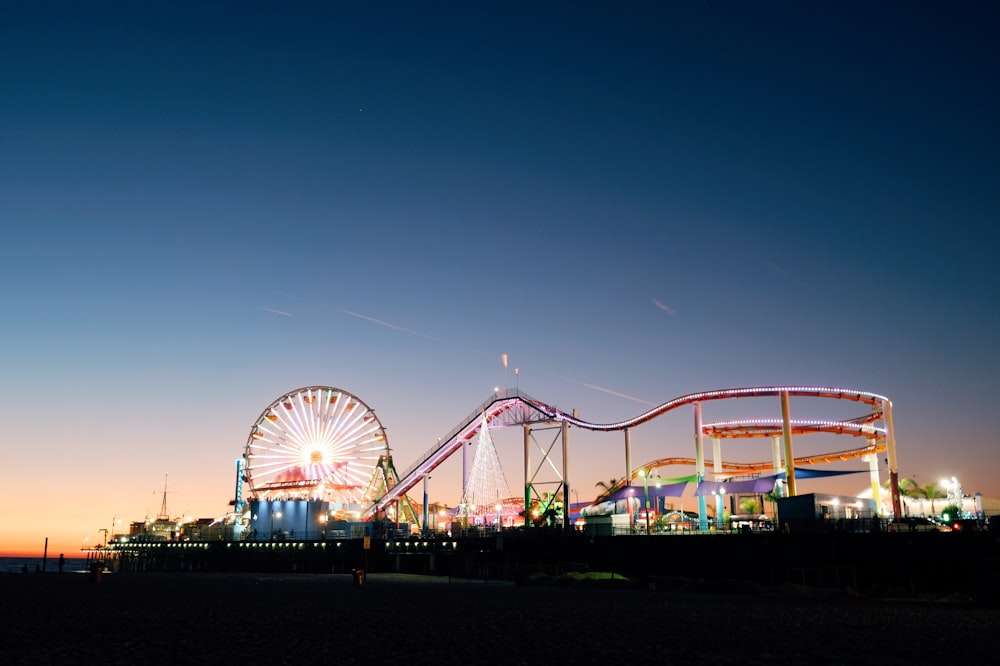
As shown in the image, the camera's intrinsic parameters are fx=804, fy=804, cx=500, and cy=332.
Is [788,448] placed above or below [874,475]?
above

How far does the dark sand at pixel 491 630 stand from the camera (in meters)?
14.2

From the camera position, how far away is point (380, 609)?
2458cm

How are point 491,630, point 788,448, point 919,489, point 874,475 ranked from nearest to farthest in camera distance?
point 491,630 < point 788,448 < point 874,475 < point 919,489

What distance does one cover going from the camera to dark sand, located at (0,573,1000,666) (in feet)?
46.5

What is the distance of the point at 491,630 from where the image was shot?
734 inches

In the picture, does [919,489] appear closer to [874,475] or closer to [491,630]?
[874,475]

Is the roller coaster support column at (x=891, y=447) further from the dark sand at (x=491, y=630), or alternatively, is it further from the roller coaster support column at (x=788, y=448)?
the dark sand at (x=491, y=630)

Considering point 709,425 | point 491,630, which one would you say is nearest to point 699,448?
point 709,425

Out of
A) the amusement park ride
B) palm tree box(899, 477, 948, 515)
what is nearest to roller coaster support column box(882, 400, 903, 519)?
the amusement park ride

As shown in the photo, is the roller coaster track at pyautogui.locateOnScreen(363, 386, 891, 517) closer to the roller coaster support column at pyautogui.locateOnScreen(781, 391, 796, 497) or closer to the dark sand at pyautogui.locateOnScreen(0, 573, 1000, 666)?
the roller coaster support column at pyautogui.locateOnScreen(781, 391, 796, 497)

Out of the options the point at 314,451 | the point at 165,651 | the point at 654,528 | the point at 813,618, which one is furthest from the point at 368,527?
the point at 165,651

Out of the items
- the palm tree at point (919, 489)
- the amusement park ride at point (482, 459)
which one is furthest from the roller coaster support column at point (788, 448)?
the palm tree at point (919, 489)

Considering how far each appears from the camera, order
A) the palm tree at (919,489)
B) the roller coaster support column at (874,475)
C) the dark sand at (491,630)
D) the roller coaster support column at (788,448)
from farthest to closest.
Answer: the palm tree at (919,489)
the roller coaster support column at (874,475)
the roller coaster support column at (788,448)
the dark sand at (491,630)

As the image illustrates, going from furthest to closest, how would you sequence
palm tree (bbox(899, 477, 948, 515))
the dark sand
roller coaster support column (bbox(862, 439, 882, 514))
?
palm tree (bbox(899, 477, 948, 515)), roller coaster support column (bbox(862, 439, 882, 514)), the dark sand
